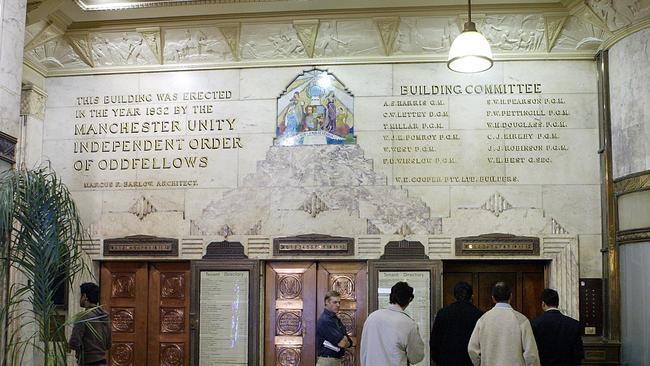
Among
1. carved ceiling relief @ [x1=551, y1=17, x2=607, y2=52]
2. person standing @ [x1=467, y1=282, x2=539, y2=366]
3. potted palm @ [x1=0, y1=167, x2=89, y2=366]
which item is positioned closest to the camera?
person standing @ [x1=467, y1=282, x2=539, y2=366]

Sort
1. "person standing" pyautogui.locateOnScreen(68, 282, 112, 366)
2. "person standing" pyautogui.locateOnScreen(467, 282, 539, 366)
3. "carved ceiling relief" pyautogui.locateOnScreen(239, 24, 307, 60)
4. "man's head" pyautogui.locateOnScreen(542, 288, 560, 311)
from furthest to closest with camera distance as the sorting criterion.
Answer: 1. "carved ceiling relief" pyautogui.locateOnScreen(239, 24, 307, 60)
2. "person standing" pyautogui.locateOnScreen(68, 282, 112, 366)
3. "man's head" pyautogui.locateOnScreen(542, 288, 560, 311)
4. "person standing" pyautogui.locateOnScreen(467, 282, 539, 366)

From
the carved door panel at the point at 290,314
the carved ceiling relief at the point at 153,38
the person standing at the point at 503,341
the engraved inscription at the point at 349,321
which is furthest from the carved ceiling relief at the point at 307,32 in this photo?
the person standing at the point at 503,341

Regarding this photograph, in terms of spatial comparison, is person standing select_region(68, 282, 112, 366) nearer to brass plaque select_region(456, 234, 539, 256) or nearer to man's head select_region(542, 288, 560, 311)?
man's head select_region(542, 288, 560, 311)

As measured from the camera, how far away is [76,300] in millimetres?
9180

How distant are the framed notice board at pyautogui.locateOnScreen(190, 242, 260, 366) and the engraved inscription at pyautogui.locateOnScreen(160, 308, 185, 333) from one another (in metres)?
0.24

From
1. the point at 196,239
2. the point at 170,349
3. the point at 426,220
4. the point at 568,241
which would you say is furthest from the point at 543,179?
the point at 170,349

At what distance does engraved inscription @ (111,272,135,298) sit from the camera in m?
9.30

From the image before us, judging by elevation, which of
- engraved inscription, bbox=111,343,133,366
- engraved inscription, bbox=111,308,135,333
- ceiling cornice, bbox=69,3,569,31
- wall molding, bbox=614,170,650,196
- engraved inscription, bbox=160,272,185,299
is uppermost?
ceiling cornice, bbox=69,3,569,31

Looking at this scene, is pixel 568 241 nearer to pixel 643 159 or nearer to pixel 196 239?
pixel 643 159

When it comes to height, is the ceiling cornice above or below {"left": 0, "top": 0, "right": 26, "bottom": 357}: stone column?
above

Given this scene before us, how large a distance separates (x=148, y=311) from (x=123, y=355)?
641 mm

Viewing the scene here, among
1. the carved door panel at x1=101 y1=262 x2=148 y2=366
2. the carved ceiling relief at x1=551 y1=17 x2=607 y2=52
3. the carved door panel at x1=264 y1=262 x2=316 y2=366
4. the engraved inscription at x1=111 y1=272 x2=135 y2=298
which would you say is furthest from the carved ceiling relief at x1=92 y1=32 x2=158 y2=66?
the carved ceiling relief at x1=551 y1=17 x2=607 y2=52

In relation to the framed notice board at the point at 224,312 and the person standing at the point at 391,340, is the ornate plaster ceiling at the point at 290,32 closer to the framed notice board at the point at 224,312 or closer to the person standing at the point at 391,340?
the framed notice board at the point at 224,312

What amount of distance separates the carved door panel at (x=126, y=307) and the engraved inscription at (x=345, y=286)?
247cm
